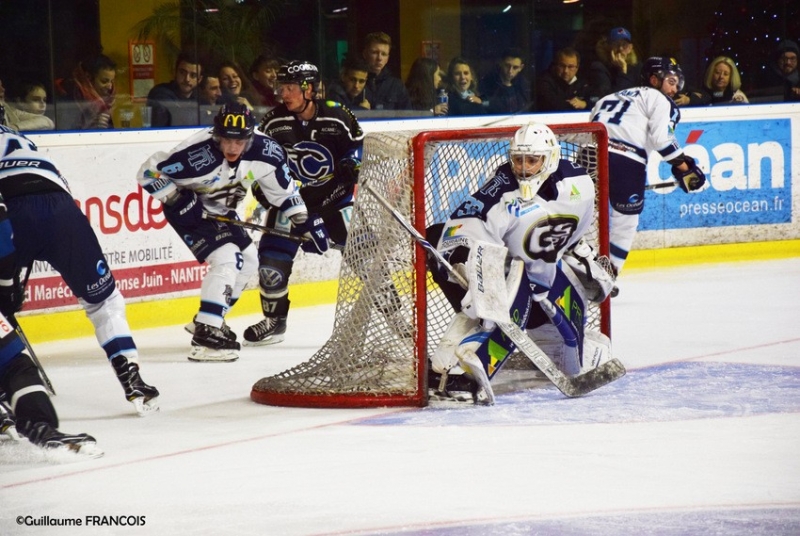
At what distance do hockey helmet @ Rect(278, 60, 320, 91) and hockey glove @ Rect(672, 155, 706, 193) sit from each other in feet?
6.34

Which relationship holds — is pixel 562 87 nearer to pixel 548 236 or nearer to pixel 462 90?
pixel 462 90

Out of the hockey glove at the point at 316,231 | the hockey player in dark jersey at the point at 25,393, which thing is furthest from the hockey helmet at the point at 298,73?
the hockey player in dark jersey at the point at 25,393

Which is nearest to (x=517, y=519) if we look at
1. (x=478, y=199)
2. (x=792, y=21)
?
(x=478, y=199)

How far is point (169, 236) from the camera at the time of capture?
6422 millimetres

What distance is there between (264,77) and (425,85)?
1038mm

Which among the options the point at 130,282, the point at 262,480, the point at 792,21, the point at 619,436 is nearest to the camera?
the point at 262,480

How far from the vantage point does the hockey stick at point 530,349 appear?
431 cm

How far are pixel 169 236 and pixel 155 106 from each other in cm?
66

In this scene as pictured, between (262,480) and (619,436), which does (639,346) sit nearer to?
(619,436)

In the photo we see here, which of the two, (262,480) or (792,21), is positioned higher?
(792,21)

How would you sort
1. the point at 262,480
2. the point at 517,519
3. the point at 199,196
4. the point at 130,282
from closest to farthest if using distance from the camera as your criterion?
1. the point at 517,519
2. the point at 262,480
3. the point at 199,196
4. the point at 130,282

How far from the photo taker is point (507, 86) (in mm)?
8125

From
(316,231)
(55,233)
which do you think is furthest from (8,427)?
(316,231)

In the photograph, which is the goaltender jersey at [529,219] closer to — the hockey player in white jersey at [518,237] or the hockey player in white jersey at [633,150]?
the hockey player in white jersey at [518,237]
